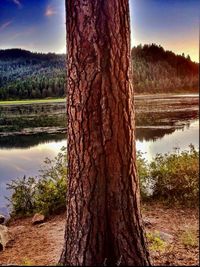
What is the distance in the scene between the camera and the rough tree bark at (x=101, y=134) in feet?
11.1

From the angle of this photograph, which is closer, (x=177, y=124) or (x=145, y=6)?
(x=145, y=6)

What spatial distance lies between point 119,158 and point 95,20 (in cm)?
108

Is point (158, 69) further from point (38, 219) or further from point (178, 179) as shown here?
point (38, 219)

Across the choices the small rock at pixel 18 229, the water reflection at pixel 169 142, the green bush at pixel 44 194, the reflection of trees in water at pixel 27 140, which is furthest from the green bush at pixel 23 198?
the reflection of trees in water at pixel 27 140

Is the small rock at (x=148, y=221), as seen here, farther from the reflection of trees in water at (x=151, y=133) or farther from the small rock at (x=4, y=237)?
the reflection of trees in water at (x=151, y=133)

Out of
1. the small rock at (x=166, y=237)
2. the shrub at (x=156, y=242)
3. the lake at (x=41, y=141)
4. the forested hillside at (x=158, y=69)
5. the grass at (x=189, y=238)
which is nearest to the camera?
the shrub at (x=156, y=242)

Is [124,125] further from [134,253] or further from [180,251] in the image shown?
[180,251]

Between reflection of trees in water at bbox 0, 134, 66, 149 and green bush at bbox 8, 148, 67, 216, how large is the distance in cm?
725

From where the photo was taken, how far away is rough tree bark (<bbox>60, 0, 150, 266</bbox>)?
339cm

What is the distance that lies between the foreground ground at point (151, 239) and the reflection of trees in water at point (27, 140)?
8049 mm

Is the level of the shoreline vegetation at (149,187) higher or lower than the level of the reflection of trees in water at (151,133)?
higher

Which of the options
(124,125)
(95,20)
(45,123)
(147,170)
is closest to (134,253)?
(124,125)

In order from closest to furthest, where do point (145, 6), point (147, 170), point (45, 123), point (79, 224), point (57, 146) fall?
point (79, 224)
point (147, 170)
point (145, 6)
point (57, 146)
point (45, 123)

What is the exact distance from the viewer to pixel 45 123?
66.9 ft
